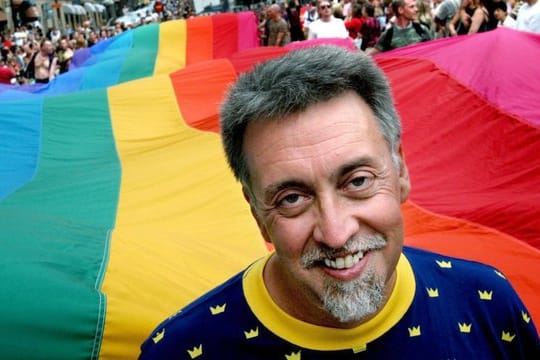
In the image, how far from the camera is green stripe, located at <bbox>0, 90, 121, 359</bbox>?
1.90 meters

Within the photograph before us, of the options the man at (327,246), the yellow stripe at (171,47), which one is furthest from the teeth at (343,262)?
the yellow stripe at (171,47)

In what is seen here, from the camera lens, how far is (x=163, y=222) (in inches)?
113

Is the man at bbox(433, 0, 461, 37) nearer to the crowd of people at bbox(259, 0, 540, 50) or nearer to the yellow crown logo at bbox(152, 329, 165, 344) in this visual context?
the crowd of people at bbox(259, 0, 540, 50)

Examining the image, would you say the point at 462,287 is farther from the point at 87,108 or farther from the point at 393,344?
the point at 87,108

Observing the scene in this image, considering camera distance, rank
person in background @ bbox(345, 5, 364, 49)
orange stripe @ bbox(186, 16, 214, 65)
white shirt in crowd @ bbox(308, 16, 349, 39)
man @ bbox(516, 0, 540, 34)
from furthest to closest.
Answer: person in background @ bbox(345, 5, 364, 49) → orange stripe @ bbox(186, 16, 214, 65) → white shirt in crowd @ bbox(308, 16, 349, 39) → man @ bbox(516, 0, 540, 34)

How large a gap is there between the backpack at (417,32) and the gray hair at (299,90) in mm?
4116

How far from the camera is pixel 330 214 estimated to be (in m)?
1.15

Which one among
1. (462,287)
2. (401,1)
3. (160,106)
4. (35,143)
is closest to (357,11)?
(401,1)

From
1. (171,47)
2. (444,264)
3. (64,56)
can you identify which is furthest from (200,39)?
(444,264)

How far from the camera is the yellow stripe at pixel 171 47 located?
7.29 m

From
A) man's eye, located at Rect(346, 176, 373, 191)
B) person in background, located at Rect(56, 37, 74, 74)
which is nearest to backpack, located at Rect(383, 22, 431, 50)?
man's eye, located at Rect(346, 176, 373, 191)

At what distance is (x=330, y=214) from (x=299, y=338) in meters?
0.26

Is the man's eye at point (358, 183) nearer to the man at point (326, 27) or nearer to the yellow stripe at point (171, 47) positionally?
the man at point (326, 27)

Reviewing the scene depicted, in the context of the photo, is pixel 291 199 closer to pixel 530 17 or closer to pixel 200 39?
pixel 530 17
